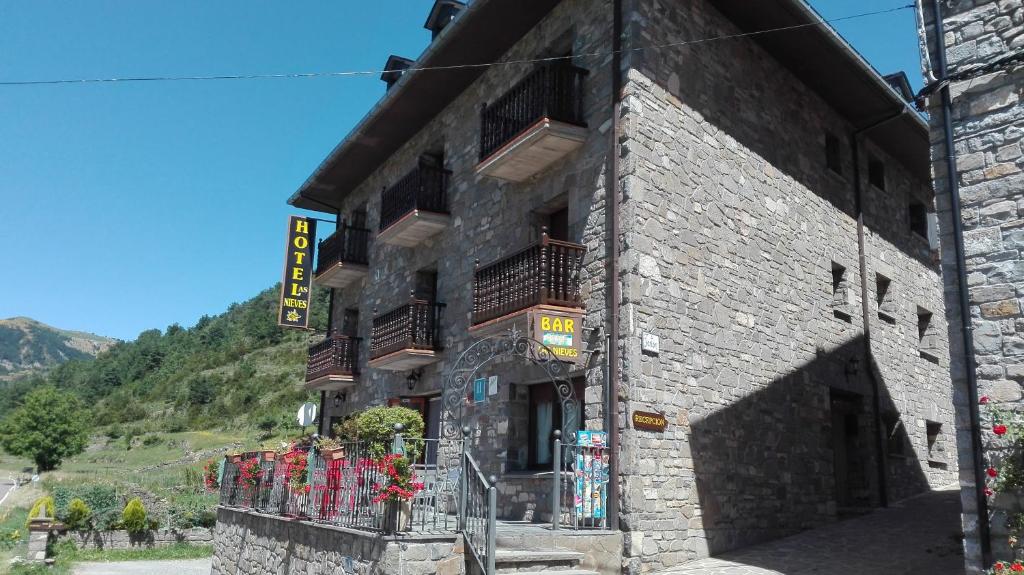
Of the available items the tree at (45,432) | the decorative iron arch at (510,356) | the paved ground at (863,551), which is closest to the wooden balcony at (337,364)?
the decorative iron arch at (510,356)

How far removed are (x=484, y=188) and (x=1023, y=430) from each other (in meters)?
8.51

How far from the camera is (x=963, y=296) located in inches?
260

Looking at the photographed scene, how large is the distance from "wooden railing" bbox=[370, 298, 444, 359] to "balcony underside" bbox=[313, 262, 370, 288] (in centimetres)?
333

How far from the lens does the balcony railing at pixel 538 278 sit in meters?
9.87

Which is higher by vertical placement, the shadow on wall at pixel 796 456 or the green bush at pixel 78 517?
the shadow on wall at pixel 796 456

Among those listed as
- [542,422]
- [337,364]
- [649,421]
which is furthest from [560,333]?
[337,364]

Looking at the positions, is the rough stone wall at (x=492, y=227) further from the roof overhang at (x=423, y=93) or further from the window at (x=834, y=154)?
the window at (x=834, y=154)

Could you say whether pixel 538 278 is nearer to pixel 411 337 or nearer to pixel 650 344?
pixel 650 344

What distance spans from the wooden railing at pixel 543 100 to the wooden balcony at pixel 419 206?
2.55 m

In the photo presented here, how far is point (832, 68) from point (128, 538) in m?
18.0

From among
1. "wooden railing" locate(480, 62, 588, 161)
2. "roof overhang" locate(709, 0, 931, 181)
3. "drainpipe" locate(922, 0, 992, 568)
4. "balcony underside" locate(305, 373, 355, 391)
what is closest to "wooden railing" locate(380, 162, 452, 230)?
"wooden railing" locate(480, 62, 588, 161)

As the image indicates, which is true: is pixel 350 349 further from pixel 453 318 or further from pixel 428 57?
pixel 428 57

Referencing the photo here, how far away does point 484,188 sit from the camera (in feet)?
42.0

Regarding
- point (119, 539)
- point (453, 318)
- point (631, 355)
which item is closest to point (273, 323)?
point (119, 539)
